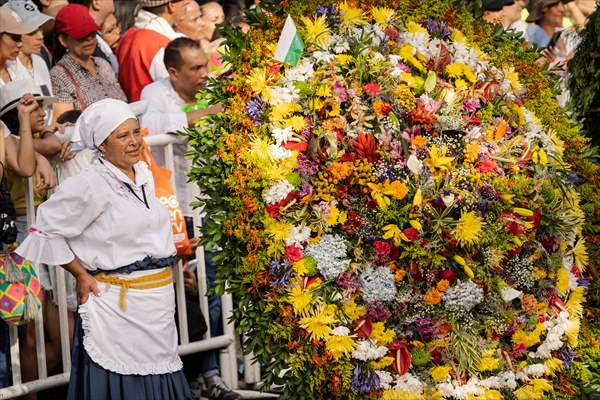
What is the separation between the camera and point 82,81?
794 cm

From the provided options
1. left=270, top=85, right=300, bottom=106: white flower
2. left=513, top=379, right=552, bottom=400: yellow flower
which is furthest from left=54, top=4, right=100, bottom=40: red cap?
left=513, top=379, right=552, bottom=400: yellow flower

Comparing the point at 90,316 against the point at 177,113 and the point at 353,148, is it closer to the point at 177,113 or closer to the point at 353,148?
the point at 353,148

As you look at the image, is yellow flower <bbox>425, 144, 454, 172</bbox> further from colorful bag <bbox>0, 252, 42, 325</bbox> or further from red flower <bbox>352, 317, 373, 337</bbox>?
colorful bag <bbox>0, 252, 42, 325</bbox>

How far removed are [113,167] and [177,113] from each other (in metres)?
1.94

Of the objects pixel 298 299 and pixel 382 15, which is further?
pixel 382 15

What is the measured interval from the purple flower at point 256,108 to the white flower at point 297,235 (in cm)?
57

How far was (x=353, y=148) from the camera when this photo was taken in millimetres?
5625

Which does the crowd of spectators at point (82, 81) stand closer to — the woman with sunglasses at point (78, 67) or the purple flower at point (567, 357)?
the woman with sunglasses at point (78, 67)

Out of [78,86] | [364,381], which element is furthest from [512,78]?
[78,86]

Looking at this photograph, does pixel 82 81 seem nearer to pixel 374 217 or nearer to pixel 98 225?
pixel 98 225

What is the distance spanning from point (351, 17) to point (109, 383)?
7.14ft

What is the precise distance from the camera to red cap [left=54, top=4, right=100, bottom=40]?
7961 mm

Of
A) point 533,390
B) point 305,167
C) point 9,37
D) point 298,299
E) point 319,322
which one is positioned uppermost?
point 9,37

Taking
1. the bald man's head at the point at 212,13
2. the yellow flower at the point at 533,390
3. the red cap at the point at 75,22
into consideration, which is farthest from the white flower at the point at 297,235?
the bald man's head at the point at 212,13
